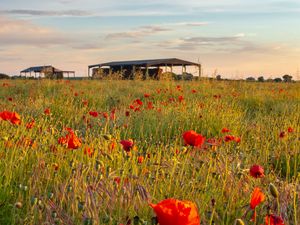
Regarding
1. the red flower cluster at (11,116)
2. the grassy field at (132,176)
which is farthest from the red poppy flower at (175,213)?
the red flower cluster at (11,116)

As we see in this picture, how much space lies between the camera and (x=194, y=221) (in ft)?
4.24

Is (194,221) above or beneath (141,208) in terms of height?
above

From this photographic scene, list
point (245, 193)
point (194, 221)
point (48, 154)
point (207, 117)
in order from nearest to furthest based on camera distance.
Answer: point (194, 221), point (245, 193), point (48, 154), point (207, 117)

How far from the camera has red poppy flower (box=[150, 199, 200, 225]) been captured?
1271mm

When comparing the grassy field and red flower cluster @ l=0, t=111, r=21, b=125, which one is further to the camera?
red flower cluster @ l=0, t=111, r=21, b=125

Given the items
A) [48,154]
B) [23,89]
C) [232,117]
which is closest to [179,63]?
[23,89]

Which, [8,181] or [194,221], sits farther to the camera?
[8,181]

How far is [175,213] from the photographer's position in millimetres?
1278

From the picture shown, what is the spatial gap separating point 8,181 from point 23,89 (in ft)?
34.4

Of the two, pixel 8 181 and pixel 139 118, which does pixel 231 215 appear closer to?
pixel 8 181

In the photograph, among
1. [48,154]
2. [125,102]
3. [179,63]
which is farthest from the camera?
[179,63]

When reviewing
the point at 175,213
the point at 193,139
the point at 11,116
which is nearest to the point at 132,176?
the point at 193,139

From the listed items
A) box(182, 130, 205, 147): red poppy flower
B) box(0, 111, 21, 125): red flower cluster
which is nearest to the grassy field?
box(0, 111, 21, 125): red flower cluster

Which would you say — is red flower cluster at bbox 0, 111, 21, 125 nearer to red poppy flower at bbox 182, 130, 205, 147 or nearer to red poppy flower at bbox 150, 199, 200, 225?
red poppy flower at bbox 182, 130, 205, 147
